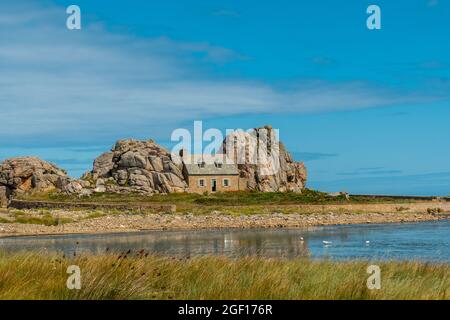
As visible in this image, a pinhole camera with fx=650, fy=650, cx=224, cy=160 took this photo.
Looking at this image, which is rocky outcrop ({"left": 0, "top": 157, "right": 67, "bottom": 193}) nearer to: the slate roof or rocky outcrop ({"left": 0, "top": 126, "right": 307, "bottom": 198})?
rocky outcrop ({"left": 0, "top": 126, "right": 307, "bottom": 198})

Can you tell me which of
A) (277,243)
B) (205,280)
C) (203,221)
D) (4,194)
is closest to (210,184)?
(203,221)

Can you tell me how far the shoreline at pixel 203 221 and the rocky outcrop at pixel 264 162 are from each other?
51.5ft

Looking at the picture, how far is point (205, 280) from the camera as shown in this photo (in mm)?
10641

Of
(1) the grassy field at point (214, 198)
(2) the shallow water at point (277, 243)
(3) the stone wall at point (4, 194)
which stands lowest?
(2) the shallow water at point (277, 243)

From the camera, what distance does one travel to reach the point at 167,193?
68188 millimetres

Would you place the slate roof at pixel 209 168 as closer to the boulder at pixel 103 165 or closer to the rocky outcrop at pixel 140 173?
the rocky outcrop at pixel 140 173

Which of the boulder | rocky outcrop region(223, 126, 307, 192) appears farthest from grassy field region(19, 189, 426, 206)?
the boulder

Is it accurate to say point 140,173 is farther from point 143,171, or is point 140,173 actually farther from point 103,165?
point 103,165

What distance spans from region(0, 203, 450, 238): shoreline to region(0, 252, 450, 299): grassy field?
104 feet

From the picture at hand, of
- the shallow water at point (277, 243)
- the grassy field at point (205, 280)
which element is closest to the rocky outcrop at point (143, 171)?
the shallow water at point (277, 243)

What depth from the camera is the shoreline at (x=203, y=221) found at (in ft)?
145

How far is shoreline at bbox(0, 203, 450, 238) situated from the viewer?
4431cm
